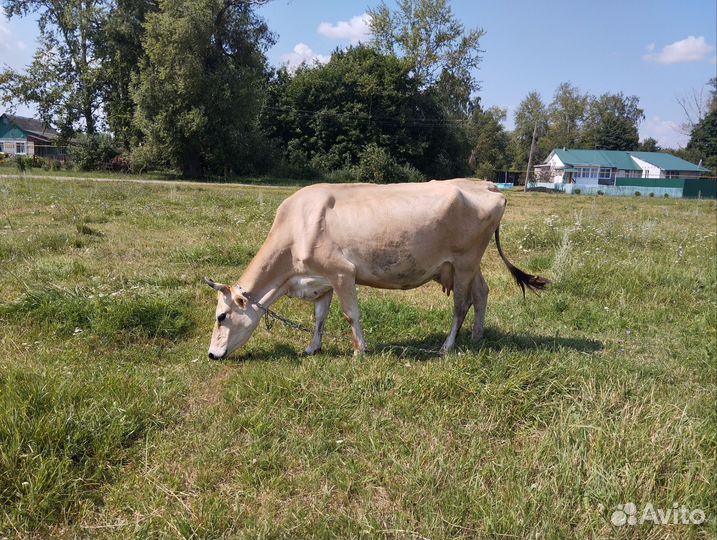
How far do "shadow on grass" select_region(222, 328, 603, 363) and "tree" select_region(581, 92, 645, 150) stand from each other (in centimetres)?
10213

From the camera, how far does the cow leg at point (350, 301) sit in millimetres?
5750

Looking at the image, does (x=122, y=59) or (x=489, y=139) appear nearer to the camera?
(x=122, y=59)

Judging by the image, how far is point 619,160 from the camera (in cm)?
8275

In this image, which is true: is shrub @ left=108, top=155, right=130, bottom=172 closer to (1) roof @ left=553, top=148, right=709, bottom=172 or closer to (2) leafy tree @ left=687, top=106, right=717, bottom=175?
(1) roof @ left=553, top=148, right=709, bottom=172

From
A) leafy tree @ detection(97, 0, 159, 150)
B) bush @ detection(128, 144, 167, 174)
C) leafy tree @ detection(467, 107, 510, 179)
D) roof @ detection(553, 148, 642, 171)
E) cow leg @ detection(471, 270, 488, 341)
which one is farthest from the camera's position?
leafy tree @ detection(467, 107, 510, 179)

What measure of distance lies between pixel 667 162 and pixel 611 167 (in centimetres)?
944

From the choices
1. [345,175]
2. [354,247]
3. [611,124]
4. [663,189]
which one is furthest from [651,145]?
[354,247]

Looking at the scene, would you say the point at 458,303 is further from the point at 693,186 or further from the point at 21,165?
the point at 693,186

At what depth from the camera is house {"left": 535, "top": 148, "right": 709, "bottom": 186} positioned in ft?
264

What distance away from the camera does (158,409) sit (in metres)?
4.41

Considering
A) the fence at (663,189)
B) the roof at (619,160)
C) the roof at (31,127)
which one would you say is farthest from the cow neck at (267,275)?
the roof at (619,160)

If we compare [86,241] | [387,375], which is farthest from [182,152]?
[387,375]

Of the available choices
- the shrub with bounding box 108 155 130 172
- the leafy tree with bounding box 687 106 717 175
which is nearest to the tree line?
the shrub with bounding box 108 155 130 172

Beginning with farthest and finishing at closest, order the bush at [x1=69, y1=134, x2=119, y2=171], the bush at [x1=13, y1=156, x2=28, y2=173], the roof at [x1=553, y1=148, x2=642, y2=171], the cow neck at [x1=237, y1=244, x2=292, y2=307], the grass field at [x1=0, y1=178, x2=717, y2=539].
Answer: the roof at [x1=553, y1=148, x2=642, y2=171]
the bush at [x1=69, y1=134, x2=119, y2=171]
the bush at [x1=13, y1=156, x2=28, y2=173]
the cow neck at [x1=237, y1=244, x2=292, y2=307]
the grass field at [x1=0, y1=178, x2=717, y2=539]
